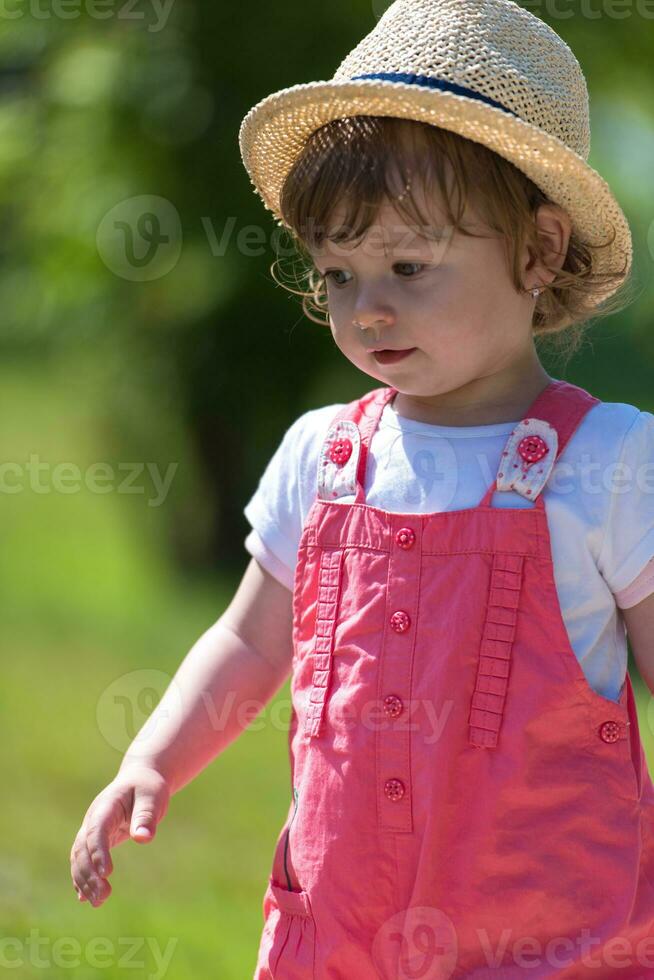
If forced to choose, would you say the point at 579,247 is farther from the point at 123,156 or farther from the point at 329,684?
the point at 123,156

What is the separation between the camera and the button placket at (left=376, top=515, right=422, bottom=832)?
167cm

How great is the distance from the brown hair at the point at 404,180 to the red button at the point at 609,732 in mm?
594

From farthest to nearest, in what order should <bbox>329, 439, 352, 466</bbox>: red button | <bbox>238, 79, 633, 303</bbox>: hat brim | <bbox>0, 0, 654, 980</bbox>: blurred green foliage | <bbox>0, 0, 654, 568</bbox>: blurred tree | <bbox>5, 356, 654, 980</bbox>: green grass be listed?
<bbox>0, 0, 654, 568</bbox>: blurred tree
<bbox>0, 0, 654, 980</bbox>: blurred green foliage
<bbox>5, 356, 654, 980</bbox>: green grass
<bbox>329, 439, 352, 466</bbox>: red button
<bbox>238, 79, 633, 303</bbox>: hat brim

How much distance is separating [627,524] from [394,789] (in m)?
0.45

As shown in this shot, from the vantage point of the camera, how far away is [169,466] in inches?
240

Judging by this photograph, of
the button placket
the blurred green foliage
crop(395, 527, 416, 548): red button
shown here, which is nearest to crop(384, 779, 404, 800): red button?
the button placket

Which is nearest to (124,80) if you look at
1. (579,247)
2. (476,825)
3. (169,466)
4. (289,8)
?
(289,8)

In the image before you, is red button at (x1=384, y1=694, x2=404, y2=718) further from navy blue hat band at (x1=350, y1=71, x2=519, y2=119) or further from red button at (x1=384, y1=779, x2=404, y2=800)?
navy blue hat band at (x1=350, y1=71, x2=519, y2=119)

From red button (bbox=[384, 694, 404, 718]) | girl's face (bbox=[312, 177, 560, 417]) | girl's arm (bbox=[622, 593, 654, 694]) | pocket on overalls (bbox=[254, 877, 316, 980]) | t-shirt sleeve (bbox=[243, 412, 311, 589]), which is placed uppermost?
girl's face (bbox=[312, 177, 560, 417])

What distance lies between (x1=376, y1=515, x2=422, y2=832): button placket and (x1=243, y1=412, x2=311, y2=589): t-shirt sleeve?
0.26m

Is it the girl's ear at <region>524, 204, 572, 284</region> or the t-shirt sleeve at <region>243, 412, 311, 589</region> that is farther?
the t-shirt sleeve at <region>243, 412, 311, 589</region>

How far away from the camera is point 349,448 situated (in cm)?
187

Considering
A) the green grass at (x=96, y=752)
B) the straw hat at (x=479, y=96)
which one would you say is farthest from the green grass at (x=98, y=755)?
the straw hat at (x=479, y=96)

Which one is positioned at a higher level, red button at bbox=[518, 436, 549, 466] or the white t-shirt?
red button at bbox=[518, 436, 549, 466]
